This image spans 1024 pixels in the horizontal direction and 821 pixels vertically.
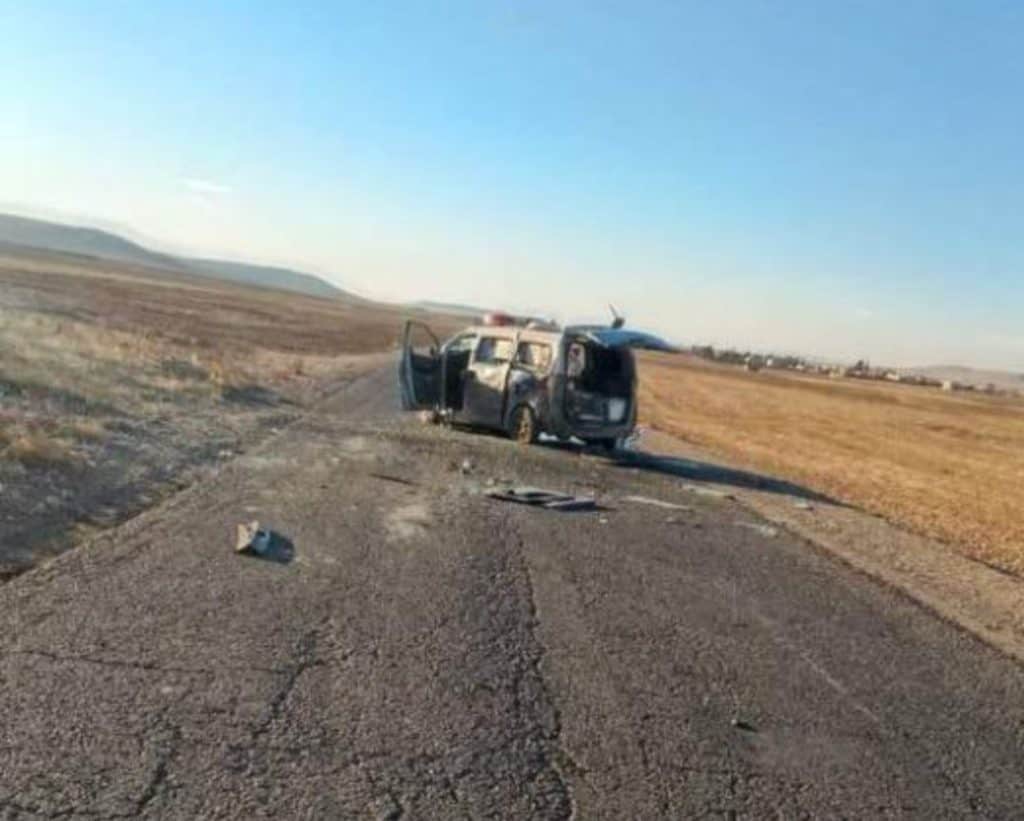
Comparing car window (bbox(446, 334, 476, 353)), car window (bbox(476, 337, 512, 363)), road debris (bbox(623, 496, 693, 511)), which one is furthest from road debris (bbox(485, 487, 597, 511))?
car window (bbox(446, 334, 476, 353))

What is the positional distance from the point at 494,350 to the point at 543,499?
23.0ft

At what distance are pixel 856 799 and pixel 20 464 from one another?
26.3 ft

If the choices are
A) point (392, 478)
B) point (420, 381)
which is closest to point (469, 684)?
point (392, 478)

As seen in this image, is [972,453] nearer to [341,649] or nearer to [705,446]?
[705,446]

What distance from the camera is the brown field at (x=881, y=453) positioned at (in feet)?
53.1

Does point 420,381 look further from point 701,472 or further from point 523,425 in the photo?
point 701,472

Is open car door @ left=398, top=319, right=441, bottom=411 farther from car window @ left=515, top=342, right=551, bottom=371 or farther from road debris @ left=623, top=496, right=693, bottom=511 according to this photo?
road debris @ left=623, top=496, right=693, bottom=511

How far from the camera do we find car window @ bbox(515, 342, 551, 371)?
17422 millimetres

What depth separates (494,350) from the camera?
18609 mm

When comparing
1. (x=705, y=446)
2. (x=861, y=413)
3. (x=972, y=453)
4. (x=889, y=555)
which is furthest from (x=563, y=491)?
(x=861, y=413)

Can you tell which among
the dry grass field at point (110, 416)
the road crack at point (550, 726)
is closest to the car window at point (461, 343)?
the dry grass field at point (110, 416)

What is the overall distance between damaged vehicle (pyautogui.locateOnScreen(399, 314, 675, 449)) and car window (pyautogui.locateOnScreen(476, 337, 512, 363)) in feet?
0.06

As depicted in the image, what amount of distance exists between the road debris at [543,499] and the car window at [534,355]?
5.19 meters

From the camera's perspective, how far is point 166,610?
19.6 ft
